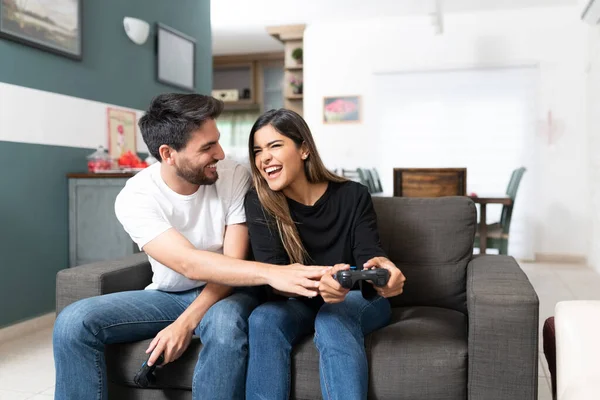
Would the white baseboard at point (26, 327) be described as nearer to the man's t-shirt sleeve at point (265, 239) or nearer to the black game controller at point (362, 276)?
the man's t-shirt sleeve at point (265, 239)

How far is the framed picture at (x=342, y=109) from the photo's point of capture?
653cm

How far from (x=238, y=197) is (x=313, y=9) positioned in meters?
4.66

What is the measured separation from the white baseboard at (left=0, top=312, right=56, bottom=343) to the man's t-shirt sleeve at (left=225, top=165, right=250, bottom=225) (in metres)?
1.78

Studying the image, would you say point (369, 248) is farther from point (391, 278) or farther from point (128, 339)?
point (128, 339)

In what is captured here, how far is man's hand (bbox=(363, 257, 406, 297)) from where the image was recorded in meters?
1.56

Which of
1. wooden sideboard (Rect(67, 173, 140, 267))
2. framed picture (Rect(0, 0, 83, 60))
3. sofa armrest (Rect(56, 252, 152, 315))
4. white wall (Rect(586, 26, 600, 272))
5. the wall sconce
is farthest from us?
white wall (Rect(586, 26, 600, 272))

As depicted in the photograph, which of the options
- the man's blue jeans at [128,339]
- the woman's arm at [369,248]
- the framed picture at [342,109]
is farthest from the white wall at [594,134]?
the man's blue jeans at [128,339]

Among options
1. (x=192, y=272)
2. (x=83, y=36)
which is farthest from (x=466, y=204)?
(x=83, y=36)

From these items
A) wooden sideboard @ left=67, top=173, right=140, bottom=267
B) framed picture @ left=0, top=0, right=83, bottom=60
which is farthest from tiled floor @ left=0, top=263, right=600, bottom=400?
framed picture @ left=0, top=0, right=83, bottom=60

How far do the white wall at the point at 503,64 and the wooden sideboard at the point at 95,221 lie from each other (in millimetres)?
3694

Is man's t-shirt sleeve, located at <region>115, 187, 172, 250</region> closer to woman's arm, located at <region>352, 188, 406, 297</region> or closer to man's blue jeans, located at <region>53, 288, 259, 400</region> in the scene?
man's blue jeans, located at <region>53, 288, 259, 400</region>

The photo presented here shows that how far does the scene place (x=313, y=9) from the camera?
605cm

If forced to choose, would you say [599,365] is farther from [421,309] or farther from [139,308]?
[139,308]

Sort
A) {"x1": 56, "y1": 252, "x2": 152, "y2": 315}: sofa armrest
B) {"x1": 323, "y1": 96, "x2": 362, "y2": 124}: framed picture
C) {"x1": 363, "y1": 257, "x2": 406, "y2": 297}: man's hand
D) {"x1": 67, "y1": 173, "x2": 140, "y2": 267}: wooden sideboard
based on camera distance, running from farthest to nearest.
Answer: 1. {"x1": 323, "y1": 96, "x2": 362, "y2": 124}: framed picture
2. {"x1": 67, "y1": 173, "x2": 140, "y2": 267}: wooden sideboard
3. {"x1": 56, "y1": 252, "x2": 152, "y2": 315}: sofa armrest
4. {"x1": 363, "y1": 257, "x2": 406, "y2": 297}: man's hand
